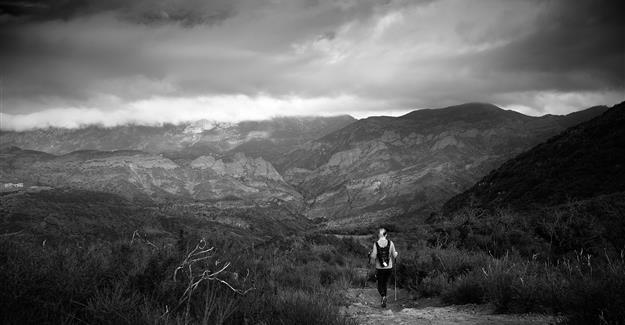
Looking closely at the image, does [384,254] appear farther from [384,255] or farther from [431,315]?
[431,315]

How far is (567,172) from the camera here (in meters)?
41.8

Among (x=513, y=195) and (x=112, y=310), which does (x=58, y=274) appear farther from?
(x=513, y=195)

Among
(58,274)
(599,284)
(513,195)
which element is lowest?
(513,195)

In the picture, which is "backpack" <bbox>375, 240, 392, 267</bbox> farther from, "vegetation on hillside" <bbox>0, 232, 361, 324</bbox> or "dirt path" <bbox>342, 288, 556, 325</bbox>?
"vegetation on hillside" <bbox>0, 232, 361, 324</bbox>

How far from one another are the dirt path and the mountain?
82.7 ft

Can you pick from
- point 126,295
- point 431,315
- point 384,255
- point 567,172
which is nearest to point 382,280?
point 384,255

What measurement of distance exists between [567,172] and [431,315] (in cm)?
4204

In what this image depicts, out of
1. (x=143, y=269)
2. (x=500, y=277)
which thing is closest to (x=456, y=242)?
(x=500, y=277)

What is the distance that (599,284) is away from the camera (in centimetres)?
536

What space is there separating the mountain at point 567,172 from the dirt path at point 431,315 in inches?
992

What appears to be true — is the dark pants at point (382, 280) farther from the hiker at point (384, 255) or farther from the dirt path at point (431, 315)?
the dirt path at point (431, 315)

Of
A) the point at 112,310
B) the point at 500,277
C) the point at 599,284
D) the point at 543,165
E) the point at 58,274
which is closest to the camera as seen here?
the point at 112,310

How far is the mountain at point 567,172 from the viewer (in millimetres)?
34875

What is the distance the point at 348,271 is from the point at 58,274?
40.5ft
